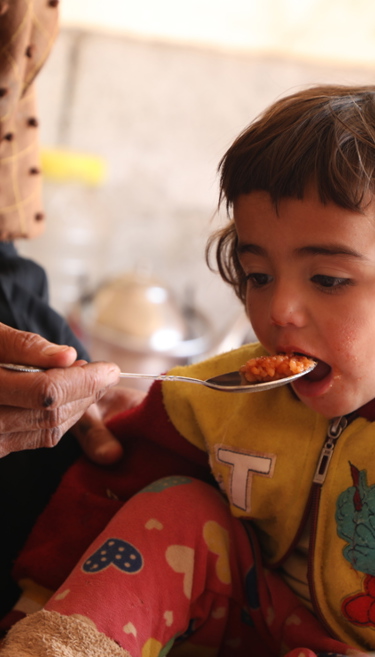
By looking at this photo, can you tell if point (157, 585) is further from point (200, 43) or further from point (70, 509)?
point (200, 43)

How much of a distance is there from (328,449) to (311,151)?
15.1 inches

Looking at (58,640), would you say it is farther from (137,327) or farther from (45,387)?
(137,327)

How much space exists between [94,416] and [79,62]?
2.22 meters

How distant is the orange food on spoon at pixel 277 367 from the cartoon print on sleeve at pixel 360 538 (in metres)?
0.17

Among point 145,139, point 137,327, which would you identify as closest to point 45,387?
point 137,327

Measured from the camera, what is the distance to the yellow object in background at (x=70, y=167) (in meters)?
2.52

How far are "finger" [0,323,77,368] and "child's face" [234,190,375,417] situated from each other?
10.6 inches

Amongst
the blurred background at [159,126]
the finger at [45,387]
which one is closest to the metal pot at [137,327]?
the blurred background at [159,126]

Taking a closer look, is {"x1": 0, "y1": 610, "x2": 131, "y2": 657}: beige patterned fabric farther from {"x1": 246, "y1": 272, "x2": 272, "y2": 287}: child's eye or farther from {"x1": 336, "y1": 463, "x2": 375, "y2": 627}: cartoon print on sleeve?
{"x1": 246, "y1": 272, "x2": 272, "y2": 287}: child's eye

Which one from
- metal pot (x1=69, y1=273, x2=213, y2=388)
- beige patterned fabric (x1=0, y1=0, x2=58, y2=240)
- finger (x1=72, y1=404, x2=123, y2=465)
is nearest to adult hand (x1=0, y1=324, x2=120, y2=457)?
finger (x1=72, y1=404, x2=123, y2=465)

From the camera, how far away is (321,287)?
80 cm

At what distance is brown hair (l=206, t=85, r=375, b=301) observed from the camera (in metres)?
0.77

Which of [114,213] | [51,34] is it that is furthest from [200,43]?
[51,34]

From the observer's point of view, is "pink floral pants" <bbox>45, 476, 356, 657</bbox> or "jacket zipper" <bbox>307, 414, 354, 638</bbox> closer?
"pink floral pants" <bbox>45, 476, 356, 657</bbox>
